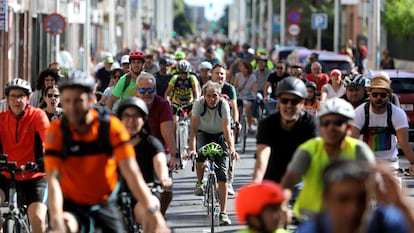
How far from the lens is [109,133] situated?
25.8 feet

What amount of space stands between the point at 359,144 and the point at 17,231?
152 inches

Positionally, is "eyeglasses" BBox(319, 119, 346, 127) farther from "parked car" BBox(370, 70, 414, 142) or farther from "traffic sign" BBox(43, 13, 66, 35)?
"traffic sign" BBox(43, 13, 66, 35)

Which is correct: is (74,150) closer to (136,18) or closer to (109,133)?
(109,133)

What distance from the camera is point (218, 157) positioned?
583 inches

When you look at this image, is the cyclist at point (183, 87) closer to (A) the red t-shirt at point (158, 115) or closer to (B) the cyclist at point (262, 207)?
(A) the red t-shirt at point (158, 115)

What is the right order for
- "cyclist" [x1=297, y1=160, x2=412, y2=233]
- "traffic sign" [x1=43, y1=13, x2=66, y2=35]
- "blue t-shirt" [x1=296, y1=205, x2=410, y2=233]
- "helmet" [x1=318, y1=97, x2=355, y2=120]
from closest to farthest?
1. "cyclist" [x1=297, y1=160, x2=412, y2=233]
2. "blue t-shirt" [x1=296, y1=205, x2=410, y2=233]
3. "helmet" [x1=318, y1=97, x2=355, y2=120]
4. "traffic sign" [x1=43, y1=13, x2=66, y2=35]

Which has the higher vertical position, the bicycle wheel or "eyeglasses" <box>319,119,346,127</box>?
"eyeglasses" <box>319,119,346,127</box>

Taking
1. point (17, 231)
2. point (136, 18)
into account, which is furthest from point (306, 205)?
point (136, 18)

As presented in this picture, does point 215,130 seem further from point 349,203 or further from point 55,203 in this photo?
point 349,203

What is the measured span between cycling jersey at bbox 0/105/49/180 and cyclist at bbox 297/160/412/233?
5.28 m

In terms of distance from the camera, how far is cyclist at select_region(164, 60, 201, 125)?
2095 cm

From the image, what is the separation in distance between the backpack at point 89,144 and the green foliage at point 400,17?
37987 millimetres

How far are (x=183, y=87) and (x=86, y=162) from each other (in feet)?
43.9

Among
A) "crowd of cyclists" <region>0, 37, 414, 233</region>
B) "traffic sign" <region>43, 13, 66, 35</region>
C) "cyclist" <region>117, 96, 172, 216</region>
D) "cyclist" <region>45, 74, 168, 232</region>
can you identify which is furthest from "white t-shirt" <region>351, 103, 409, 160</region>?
"traffic sign" <region>43, 13, 66, 35</region>
